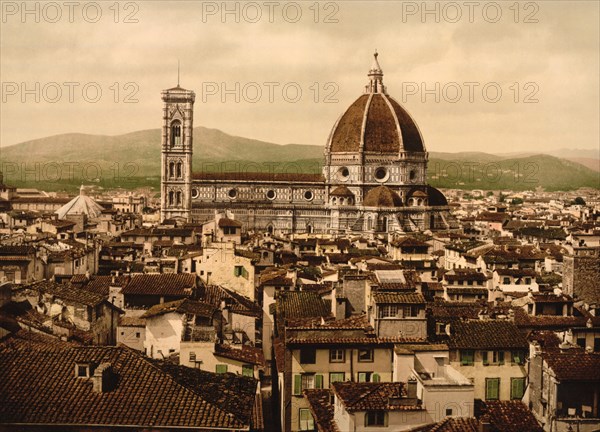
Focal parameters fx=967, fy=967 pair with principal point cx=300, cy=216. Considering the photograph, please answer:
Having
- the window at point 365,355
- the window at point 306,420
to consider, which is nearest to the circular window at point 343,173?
the window at point 365,355

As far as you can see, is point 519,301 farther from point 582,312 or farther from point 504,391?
point 504,391

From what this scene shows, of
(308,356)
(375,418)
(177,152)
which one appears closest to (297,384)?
(308,356)

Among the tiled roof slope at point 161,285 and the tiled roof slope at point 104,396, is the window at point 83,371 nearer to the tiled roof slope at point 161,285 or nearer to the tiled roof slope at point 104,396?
the tiled roof slope at point 104,396

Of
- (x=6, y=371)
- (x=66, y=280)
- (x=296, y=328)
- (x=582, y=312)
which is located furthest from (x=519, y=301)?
(x=6, y=371)

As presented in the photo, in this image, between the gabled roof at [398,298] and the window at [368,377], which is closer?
the window at [368,377]

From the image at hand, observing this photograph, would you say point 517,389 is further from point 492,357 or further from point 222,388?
point 222,388

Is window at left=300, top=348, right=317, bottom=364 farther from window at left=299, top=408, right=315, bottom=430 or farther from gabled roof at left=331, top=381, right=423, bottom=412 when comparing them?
gabled roof at left=331, top=381, right=423, bottom=412
